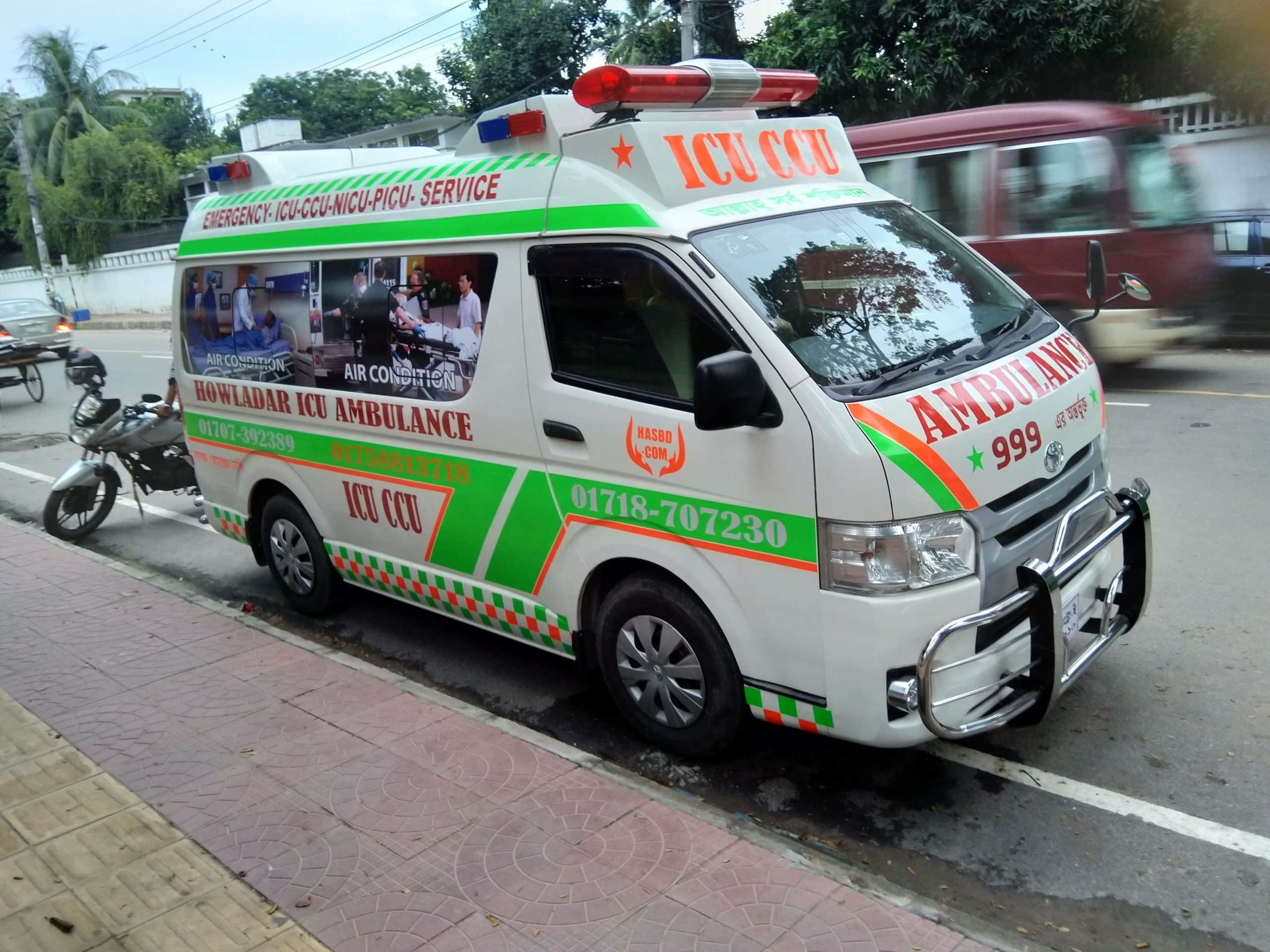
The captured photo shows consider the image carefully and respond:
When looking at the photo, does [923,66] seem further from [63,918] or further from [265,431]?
[63,918]

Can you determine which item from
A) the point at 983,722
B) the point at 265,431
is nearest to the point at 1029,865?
the point at 983,722

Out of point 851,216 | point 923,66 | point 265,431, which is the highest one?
point 923,66

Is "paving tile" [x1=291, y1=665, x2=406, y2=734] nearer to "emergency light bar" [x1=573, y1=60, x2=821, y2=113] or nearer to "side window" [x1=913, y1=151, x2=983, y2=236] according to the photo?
"emergency light bar" [x1=573, y1=60, x2=821, y2=113]

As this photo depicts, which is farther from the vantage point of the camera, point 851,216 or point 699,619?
point 851,216

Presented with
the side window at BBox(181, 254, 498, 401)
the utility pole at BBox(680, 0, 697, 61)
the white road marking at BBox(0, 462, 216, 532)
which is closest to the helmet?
the white road marking at BBox(0, 462, 216, 532)

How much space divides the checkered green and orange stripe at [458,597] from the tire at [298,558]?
0.56ft

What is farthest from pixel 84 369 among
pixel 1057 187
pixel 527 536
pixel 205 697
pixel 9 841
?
pixel 1057 187

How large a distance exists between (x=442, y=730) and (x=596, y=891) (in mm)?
1379

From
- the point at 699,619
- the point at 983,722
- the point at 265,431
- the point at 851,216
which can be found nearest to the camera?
the point at 983,722

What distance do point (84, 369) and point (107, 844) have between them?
6.04 m

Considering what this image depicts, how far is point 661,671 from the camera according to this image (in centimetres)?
431

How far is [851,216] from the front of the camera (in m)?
4.56

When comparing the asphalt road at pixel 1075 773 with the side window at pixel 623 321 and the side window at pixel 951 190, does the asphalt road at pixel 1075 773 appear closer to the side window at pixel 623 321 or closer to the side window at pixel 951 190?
the side window at pixel 623 321

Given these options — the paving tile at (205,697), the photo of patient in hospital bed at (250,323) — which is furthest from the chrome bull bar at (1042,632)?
the photo of patient in hospital bed at (250,323)
